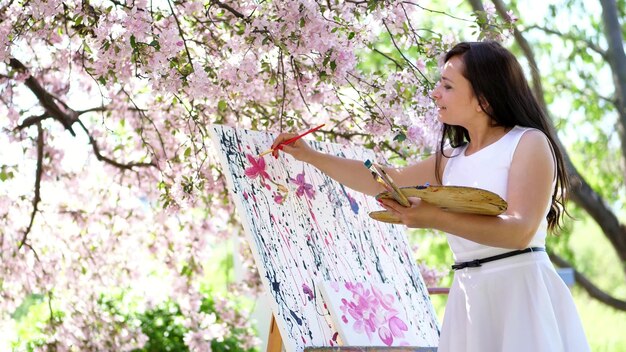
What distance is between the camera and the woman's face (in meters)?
2.48

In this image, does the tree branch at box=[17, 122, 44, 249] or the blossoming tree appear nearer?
the blossoming tree

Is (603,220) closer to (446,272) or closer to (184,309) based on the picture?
(446,272)

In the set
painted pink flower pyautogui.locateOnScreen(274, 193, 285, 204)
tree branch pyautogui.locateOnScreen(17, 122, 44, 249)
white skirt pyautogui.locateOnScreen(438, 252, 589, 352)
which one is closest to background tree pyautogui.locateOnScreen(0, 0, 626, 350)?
tree branch pyautogui.locateOnScreen(17, 122, 44, 249)

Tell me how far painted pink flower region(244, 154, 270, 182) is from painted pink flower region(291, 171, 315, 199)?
0.14 meters

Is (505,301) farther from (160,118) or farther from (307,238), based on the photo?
(160,118)

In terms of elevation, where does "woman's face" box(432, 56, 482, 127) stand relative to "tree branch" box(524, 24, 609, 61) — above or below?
below

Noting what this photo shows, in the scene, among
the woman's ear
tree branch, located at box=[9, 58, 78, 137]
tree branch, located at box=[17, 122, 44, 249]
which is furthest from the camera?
tree branch, located at box=[17, 122, 44, 249]

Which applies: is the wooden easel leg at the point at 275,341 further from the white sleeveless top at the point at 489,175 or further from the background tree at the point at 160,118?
the background tree at the point at 160,118

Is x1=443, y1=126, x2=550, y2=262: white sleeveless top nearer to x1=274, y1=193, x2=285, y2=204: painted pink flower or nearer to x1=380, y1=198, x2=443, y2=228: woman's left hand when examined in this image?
x1=380, y1=198, x2=443, y2=228: woman's left hand

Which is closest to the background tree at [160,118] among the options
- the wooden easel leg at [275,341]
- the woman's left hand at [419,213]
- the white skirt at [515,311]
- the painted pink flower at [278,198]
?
the painted pink flower at [278,198]

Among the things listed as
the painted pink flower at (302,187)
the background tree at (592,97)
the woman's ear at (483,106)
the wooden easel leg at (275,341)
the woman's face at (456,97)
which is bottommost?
the wooden easel leg at (275,341)

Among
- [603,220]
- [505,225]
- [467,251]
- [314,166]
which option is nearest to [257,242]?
[314,166]

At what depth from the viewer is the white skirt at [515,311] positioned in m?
2.29

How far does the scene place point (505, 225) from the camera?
217 cm
